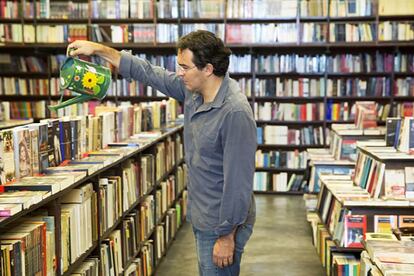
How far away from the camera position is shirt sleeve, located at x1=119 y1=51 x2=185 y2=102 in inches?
104

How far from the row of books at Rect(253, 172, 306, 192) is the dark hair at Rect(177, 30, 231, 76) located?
629 centimetres

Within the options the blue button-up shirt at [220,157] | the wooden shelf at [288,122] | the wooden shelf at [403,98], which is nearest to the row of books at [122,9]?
the wooden shelf at [288,122]

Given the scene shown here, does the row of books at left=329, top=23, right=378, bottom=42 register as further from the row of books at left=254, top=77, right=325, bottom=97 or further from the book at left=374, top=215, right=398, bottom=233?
the book at left=374, top=215, right=398, bottom=233

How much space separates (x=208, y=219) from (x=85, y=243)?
884 millimetres

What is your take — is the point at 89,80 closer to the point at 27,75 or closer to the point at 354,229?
the point at 354,229

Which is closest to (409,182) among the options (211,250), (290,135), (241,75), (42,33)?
(211,250)

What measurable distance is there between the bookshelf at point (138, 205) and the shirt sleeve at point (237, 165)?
0.74m

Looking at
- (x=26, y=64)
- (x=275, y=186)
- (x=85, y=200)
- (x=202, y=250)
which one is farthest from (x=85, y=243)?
(x=26, y=64)

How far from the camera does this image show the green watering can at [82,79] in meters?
2.78

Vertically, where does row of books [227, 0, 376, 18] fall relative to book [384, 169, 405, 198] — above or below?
above

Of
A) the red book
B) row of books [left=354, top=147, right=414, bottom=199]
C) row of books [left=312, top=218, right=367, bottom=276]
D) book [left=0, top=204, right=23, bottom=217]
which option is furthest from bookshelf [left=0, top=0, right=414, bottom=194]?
book [left=0, top=204, right=23, bottom=217]

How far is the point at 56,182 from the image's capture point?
255 centimetres

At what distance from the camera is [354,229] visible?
4.04 meters

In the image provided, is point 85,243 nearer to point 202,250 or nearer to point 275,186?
point 202,250
